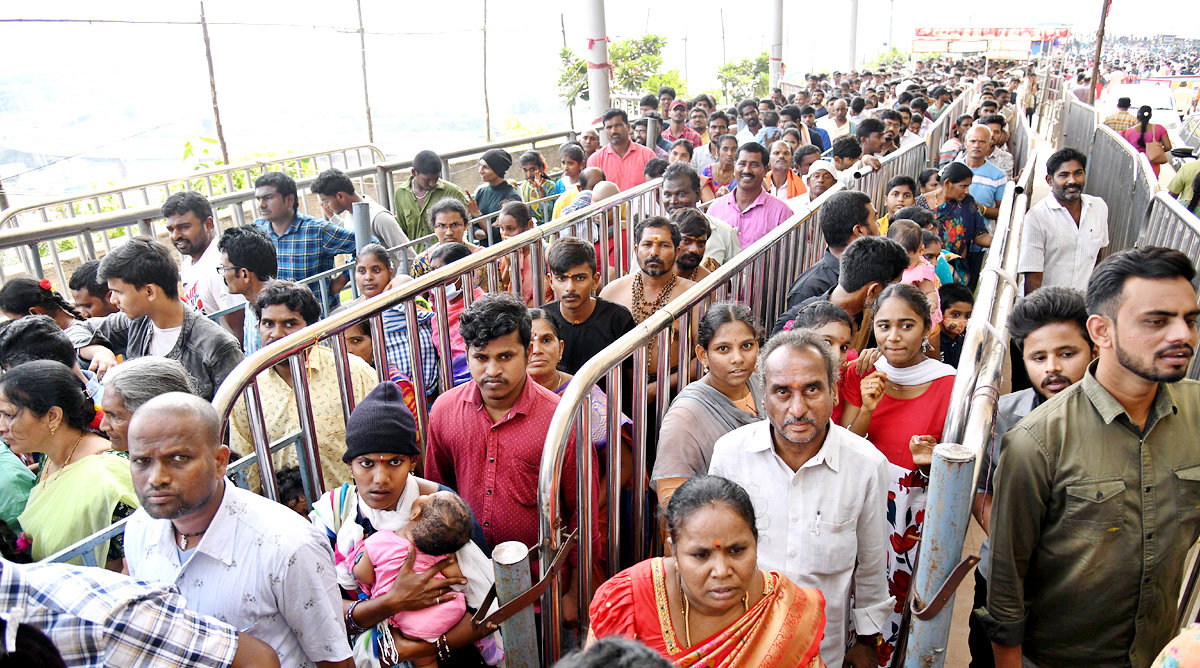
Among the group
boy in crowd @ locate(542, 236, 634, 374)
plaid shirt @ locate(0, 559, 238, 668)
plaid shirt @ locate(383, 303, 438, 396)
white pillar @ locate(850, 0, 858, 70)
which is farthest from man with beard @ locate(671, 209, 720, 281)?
white pillar @ locate(850, 0, 858, 70)

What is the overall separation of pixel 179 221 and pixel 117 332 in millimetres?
1246

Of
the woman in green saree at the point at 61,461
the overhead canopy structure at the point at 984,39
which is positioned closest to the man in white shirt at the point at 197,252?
the woman in green saree at the point at 61,461

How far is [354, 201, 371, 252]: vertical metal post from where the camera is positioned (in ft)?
18.3

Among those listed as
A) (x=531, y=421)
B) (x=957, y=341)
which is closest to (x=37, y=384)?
(x=531, y=421)

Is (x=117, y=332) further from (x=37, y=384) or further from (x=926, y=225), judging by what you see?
(x=926, y=225)

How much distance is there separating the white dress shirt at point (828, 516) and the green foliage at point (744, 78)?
24740 mm

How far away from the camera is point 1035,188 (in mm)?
13469

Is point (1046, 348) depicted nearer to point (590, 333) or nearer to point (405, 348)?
point (590, 333)

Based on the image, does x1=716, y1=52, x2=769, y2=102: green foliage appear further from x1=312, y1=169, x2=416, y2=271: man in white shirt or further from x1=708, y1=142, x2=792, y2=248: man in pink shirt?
x1=312, y1=169, x2=416, y2=271: man in white shirt

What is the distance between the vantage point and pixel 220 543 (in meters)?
2.10

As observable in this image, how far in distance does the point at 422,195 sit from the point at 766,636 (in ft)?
19.9

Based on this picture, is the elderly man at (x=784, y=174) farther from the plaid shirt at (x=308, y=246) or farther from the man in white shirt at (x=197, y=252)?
the man in white shirt at (x=197, y=252)

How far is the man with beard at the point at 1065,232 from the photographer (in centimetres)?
548

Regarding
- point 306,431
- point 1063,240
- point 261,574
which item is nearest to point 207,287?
point 306,431
